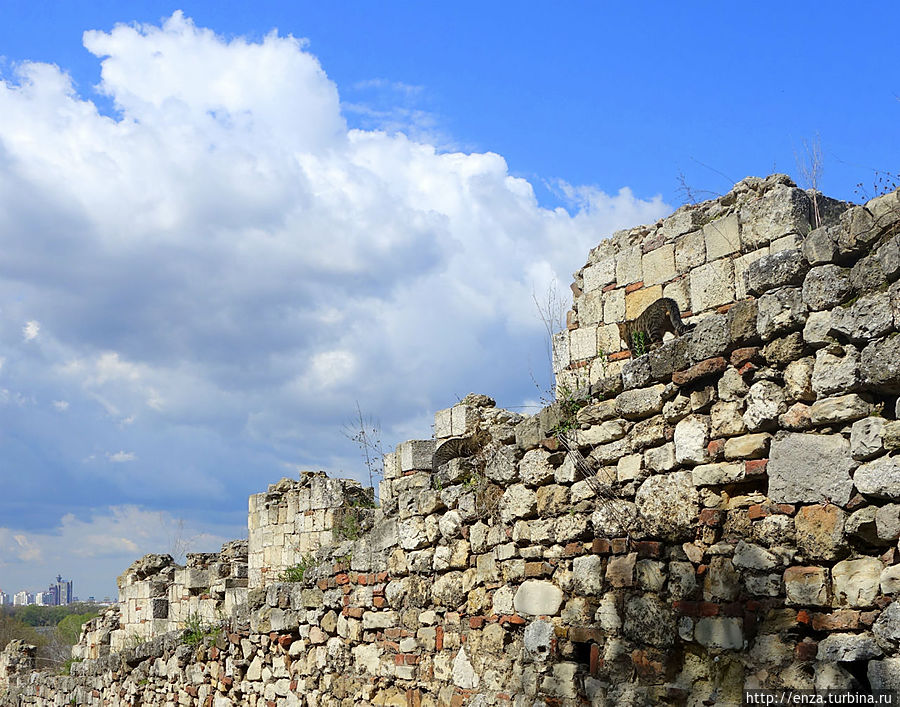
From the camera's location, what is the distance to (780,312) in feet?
14.8

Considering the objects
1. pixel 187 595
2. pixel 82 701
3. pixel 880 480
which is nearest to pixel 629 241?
pixel 880 480

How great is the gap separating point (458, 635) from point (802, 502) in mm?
2889

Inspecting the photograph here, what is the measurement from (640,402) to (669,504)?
63 centimetres

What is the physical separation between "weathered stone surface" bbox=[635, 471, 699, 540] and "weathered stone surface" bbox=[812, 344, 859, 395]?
3.00ft

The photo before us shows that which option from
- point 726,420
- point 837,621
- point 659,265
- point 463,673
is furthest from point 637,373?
point 659,265

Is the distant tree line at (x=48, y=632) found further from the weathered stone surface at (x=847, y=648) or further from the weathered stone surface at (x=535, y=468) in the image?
the weathered stone surface at (x=847, y=648)

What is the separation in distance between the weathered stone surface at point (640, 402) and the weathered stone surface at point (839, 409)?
3.19 feet

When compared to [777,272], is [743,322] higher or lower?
lower

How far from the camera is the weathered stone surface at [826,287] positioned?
4281 millimetres

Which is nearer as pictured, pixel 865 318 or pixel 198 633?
pixel 865 318

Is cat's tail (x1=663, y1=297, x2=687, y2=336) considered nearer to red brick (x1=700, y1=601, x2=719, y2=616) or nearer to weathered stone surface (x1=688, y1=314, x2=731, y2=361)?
weathered stone surface (x1=688, y1=314, x2=731, y2=361)

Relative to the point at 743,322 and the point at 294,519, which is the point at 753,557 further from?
the point at 294,519

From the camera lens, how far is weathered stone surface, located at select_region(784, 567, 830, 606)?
4.15 metres

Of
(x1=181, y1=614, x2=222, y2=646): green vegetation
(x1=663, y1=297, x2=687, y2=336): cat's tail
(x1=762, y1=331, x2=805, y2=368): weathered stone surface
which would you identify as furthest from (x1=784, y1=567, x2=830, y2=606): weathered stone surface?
(x1=181, y1=614, x2=222, y2=646): green vegetation
